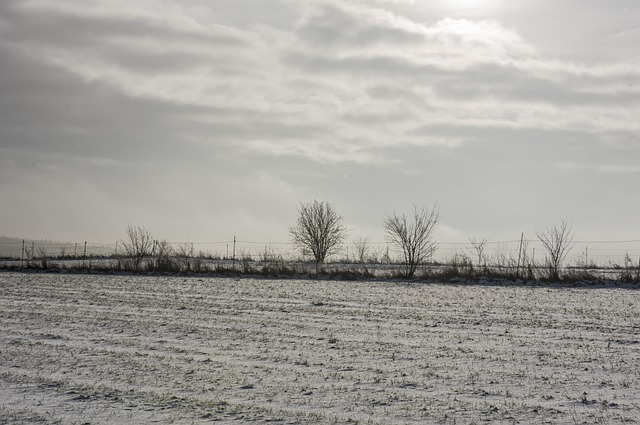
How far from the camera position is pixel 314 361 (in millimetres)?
9297

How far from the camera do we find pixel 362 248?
4603 cm

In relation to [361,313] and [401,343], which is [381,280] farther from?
[401,343]

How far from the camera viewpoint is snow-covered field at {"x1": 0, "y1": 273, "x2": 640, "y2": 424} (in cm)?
677

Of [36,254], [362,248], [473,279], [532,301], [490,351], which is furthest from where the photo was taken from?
[36,254]

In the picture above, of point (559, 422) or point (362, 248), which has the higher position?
point (362, 248)

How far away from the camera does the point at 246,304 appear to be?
54.9 feet

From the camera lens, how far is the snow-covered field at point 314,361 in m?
6.77

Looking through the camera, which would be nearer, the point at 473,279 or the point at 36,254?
the point at 473,279

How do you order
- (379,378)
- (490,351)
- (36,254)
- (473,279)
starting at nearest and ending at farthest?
(379,378) → (490,351) → (473,279) → (36,254)

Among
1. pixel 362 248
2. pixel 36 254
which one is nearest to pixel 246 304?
pixel 362 248

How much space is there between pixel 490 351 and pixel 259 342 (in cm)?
367

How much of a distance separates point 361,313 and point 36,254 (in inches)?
1795

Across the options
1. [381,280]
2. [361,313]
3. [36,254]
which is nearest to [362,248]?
[381,280]

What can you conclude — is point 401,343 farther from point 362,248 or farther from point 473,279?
point 362,248
